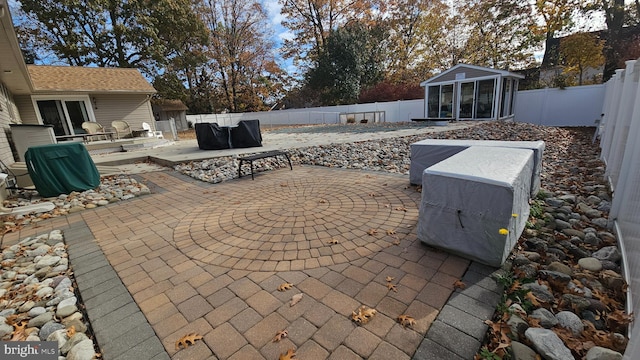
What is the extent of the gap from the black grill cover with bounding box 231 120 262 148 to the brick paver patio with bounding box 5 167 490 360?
4.72m

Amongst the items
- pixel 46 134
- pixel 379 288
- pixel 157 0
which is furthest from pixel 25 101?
pixel 379 288

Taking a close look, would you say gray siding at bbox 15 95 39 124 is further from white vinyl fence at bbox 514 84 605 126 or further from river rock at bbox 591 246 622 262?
white vinyl fence at bbox 514 84 605 126

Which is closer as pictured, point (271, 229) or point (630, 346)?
point (630, 346)

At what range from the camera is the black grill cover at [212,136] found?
27.3 ft

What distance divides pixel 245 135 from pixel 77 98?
9.49 meters

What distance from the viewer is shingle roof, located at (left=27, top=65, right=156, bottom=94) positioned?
11.5m

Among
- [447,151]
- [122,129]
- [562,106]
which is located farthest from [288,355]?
[562,106]

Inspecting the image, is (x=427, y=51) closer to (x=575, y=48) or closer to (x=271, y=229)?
(x=575, y=48)

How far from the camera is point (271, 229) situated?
9.96 ft

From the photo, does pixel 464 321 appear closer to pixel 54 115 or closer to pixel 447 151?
pixel 447 151

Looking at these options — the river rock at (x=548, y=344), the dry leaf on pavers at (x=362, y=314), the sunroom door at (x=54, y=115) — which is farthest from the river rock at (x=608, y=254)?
the sunroom door at (x=54, y=115)

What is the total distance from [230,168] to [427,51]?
23.6m

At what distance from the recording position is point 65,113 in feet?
38.9

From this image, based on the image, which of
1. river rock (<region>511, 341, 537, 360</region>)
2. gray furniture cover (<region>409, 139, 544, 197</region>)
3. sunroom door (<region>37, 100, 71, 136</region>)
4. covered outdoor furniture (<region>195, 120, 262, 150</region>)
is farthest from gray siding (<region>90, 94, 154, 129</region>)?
river rock (<region>511, 341, 537, 360</region>)
